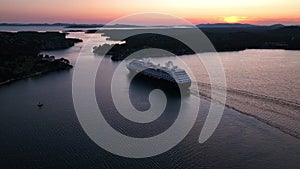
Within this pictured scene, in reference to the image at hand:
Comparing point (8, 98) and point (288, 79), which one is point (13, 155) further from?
point (288, 79)

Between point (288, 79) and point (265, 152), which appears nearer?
point (265, 152)

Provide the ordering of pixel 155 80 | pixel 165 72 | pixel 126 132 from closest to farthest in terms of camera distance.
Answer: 1. pixel 126 132
2. pixel 165 72
3. pixel 155 80

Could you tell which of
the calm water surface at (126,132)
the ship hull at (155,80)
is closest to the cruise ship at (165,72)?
the ship hull at (155,80)

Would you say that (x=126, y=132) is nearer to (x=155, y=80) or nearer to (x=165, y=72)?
(x=165, y=72)

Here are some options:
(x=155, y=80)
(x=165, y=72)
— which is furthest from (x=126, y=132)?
(x=155, y=80)

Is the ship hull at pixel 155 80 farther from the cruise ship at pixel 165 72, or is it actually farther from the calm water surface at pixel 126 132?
the calm water surface at pixel 126 132

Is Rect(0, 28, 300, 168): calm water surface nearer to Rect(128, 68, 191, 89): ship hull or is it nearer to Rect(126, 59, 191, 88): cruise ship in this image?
Rect(128, 68, 191, 89): ship hull

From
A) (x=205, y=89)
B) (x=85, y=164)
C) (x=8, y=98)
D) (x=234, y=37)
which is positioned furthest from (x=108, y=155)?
(x=234, y=37)

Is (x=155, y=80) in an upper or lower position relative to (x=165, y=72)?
lower
